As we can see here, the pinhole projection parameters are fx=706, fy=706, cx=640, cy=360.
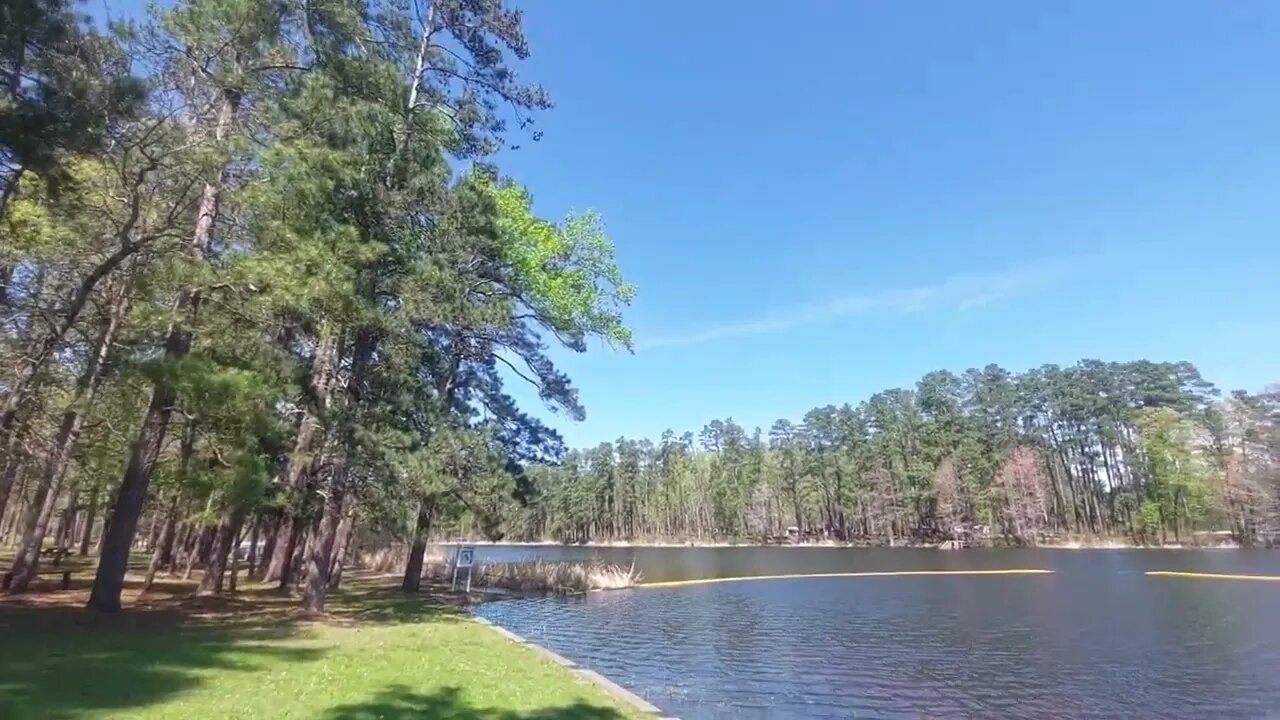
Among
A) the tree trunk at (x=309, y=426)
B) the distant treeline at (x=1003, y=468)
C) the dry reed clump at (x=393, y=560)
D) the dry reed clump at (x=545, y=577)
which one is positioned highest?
the distant treeline at (x=1003, y=468)

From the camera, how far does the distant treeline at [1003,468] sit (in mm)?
62438

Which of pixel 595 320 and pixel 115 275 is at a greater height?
pixel 595 320

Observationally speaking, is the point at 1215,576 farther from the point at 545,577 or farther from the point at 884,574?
the point at 545,577

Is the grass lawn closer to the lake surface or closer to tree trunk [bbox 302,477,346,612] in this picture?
tree trunk [bbox 302,477,346,612]

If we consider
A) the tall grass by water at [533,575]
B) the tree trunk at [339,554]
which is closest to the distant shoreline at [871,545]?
the tall grass by water at [533,575]

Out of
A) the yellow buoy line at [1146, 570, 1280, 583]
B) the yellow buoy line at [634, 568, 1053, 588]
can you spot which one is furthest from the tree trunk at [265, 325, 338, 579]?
the yellow buoy line at [1146, 570, 1280, 583]

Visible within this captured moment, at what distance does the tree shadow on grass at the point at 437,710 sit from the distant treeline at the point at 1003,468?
53.2m

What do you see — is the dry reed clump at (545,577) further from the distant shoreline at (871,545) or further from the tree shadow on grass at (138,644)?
the distant shoreline at (871,545)

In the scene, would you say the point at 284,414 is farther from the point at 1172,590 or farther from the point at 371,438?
the point at 1172,590

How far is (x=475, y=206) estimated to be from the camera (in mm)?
15211

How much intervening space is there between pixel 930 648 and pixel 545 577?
48.3 feet

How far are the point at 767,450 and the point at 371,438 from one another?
85.3m

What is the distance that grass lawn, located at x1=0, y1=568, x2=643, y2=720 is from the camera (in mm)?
6273

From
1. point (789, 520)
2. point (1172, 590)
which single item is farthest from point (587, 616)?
point (789, 520)
